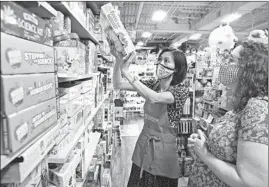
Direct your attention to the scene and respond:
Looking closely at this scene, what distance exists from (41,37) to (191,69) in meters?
5.23

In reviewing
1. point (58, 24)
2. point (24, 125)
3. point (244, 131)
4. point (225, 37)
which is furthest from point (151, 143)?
point (225, 37)

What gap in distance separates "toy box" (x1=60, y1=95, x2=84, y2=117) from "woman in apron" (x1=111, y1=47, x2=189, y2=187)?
1.72ft

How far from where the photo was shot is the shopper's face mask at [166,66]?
2074mm

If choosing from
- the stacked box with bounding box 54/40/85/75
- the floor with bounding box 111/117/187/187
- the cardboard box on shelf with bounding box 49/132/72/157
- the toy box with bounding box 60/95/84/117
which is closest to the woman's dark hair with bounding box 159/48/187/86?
the toy box with bounding box 60/95/84/117

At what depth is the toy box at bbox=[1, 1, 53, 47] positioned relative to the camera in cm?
63

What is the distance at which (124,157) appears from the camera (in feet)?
16.7

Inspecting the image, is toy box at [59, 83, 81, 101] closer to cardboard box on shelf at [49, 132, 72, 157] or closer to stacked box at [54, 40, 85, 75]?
stacked box at [54, 40, 85, 75]

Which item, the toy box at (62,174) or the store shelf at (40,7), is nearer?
the store shelf at (40,7)

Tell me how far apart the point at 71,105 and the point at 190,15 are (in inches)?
285

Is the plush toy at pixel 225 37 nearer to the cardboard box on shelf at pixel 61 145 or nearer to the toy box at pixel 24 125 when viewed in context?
the cardboard box on shelf at pixel 61 145

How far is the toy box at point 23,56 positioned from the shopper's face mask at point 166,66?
131 cm

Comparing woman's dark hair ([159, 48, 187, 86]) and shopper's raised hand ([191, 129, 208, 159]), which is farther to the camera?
woman's dark hair ([159, 48, 187, 86])

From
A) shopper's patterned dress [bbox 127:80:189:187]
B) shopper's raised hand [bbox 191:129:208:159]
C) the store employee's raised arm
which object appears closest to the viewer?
shopper's raised hand [bbox 191:129:208:159]

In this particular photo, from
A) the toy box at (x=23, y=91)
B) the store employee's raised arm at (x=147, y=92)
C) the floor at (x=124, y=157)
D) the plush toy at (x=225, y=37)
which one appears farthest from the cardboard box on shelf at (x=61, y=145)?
the plush toy at (x=225, y=37)
